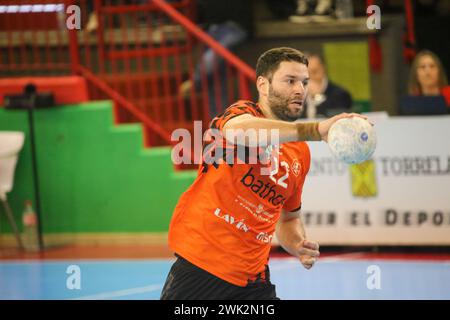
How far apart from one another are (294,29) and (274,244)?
4.04 meters

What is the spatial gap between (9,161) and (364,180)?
438cm

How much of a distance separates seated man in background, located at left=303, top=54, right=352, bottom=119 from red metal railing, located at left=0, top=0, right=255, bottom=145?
745 mm

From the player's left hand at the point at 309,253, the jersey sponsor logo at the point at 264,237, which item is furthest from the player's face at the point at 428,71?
the jersey sponsor logo at the point at 264,237

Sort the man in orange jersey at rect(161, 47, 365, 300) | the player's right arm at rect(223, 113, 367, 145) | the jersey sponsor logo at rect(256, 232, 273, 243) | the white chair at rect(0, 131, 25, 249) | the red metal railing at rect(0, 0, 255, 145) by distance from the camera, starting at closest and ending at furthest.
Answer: the player's right arm at rect(223, 113, 367, 145), the man in orange jersey at rect(161, 47, 365, 300), the jersey sponsor logo at rect(256, 232, 273, 243), the white chair at rect(0, 131, 25, 249), the red metal railing at rect(0, 0, 255, 145)

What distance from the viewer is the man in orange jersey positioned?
5379mm

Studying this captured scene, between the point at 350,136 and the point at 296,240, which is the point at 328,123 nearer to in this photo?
the point at 350,136

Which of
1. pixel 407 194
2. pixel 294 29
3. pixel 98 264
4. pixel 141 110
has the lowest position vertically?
pixel 98 264

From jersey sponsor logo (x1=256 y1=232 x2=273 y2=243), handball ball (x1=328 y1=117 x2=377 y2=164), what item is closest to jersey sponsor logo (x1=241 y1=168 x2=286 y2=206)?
jersey sponsor logo (x1=256 y1=232 x2=273 y2=243)

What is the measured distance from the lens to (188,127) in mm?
12641

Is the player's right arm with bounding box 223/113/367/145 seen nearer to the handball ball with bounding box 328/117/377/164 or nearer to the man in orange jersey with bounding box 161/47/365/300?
the handball ball with bounding box 328/117/377/164
